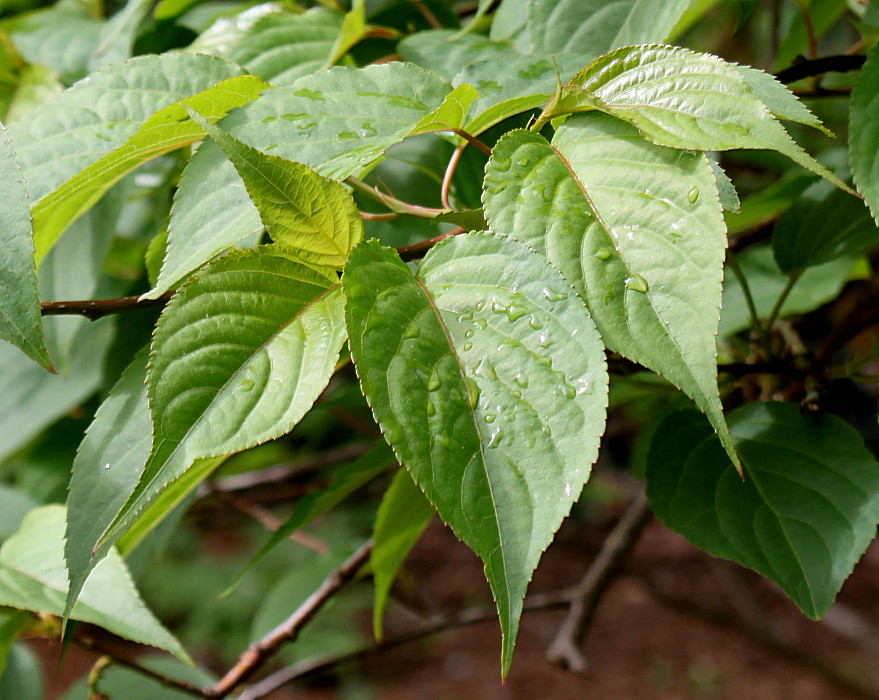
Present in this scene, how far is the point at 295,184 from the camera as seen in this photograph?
37 cm

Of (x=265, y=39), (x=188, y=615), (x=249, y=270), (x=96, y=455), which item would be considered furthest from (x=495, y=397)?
(x=188, y=615)

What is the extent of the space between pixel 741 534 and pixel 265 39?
57cm

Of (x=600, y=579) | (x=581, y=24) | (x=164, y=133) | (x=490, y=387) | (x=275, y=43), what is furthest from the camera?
(x=600, y=579)

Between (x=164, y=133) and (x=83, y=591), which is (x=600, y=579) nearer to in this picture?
(x=83, y=591)

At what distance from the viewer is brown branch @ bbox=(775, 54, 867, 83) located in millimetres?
566

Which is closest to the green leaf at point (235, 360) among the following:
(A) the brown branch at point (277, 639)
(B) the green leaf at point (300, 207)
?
(B) the green leaf at point (300, 207)

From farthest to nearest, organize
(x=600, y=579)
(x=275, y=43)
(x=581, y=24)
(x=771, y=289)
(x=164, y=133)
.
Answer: (x=600, y=579) → (x=771, y=289) → (x=275, y=43) → (x=581, y=24) → (x=164, y=133)

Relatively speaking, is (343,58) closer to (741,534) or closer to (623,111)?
(623,111)

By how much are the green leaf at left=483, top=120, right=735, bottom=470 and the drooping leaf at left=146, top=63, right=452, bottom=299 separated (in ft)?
0.25

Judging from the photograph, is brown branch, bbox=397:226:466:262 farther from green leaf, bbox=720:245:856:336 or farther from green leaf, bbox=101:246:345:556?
green leaf, bbox=720:245:856:336

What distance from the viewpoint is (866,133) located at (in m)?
0.42

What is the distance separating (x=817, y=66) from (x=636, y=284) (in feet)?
1.19

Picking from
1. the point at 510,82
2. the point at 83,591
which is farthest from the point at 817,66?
the point at 83,591

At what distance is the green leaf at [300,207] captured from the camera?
352mm
